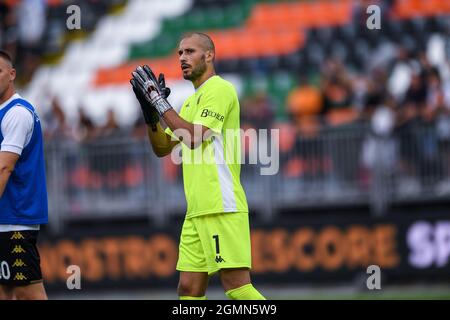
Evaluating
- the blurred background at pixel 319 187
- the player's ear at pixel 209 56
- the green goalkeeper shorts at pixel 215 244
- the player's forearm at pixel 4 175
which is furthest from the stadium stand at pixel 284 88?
the player's forearm at pixel 4 175

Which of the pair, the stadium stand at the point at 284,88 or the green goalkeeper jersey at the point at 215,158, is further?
the stadium stand at the point at 284,88

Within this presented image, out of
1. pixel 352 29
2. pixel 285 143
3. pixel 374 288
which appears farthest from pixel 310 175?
pixel 352 29

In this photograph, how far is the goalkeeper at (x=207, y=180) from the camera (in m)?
8.70

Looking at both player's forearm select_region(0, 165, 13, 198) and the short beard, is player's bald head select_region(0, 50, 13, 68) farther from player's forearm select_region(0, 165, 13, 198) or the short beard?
the short beard

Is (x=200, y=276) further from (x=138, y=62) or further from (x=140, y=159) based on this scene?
(x=138, y=62)

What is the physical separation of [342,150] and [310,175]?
0.64 meters

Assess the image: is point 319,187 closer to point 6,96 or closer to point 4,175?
point 6,96

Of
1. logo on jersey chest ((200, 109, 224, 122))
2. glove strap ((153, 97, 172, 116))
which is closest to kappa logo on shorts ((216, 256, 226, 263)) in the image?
logo on jersey chest ((200, 109, 224, 122))

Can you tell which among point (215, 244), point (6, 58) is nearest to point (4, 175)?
point (6, 58)

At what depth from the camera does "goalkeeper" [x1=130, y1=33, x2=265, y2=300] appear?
28.6ft

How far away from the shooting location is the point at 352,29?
22141 millimetres

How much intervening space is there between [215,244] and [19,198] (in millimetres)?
1587

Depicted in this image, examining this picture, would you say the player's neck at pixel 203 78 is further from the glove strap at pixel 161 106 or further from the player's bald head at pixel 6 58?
the player's bald head at pixel 6 58

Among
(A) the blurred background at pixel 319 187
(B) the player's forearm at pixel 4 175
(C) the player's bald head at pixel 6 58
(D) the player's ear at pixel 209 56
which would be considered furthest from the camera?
(A) the blurred background at pixel 319 187
